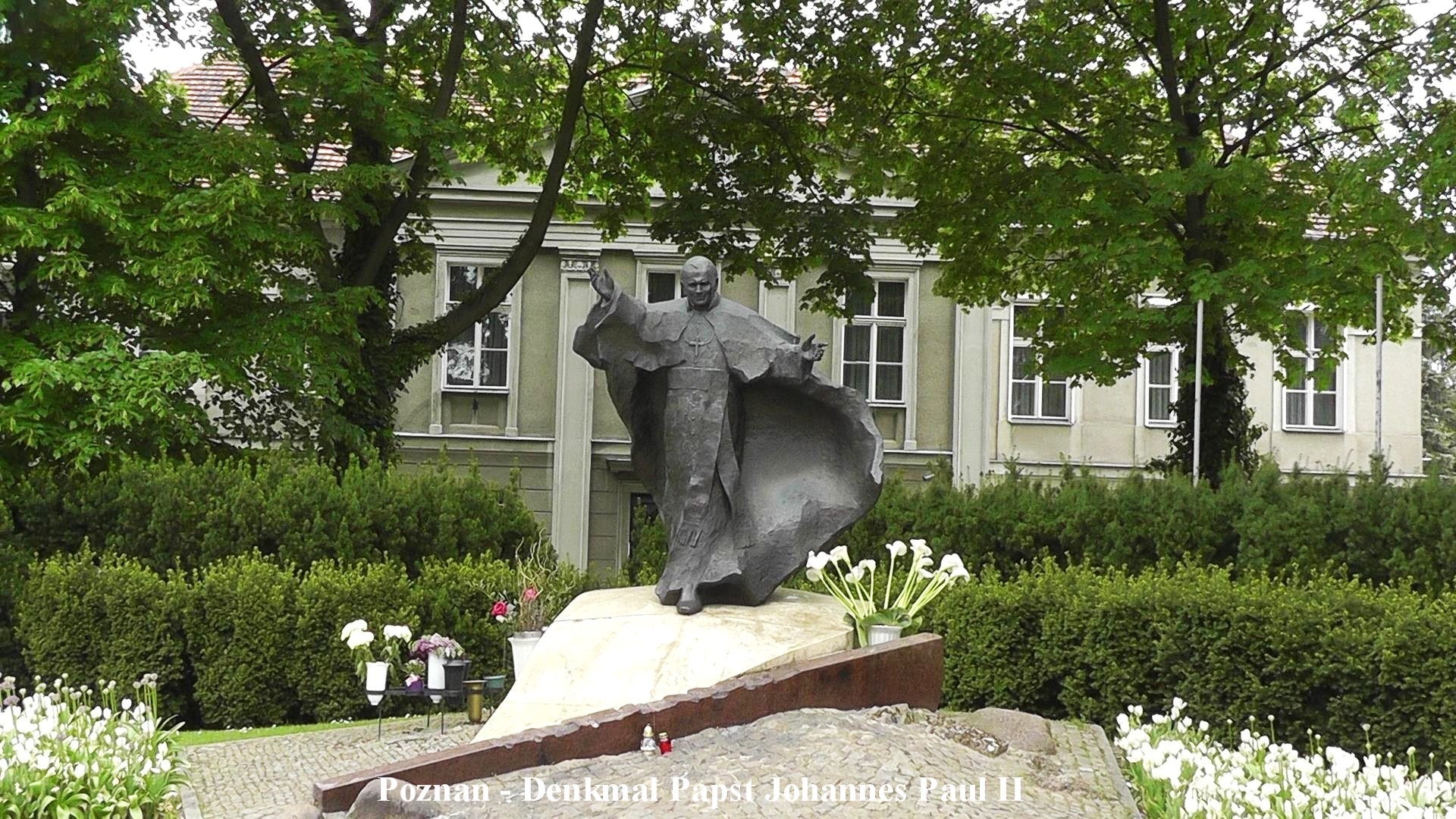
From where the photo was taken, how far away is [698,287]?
9477mm

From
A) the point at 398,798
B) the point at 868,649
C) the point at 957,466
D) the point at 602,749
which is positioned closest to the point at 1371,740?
the point at 868,649

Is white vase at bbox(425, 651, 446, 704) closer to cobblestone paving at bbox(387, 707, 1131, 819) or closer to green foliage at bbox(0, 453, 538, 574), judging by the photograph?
cobblestone paving at bbox(387, 707, 1131, 819)

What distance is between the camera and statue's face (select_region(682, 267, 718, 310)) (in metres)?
9.47

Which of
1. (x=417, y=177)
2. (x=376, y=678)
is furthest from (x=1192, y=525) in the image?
(x=417, y=177)

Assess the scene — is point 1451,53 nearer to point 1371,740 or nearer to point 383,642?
point 1371,740

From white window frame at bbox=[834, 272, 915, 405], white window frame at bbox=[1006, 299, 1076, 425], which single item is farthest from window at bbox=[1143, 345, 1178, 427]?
white window frame at bbox=[834, 272, 915, 405]

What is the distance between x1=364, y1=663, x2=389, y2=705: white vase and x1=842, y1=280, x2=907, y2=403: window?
16.5m

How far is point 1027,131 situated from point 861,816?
41.2 feet

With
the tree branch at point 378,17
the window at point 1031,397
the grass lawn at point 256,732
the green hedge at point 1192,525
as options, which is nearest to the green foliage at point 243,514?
the grass lawn at point 256,732

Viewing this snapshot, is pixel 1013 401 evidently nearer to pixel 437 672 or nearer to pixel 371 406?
pixel 371 406

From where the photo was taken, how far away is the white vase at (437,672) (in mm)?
10555

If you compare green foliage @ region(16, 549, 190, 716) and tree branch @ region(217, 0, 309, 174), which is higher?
tree branch @ region(217, 0, 309, 174)

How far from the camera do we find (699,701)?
25.8 feet

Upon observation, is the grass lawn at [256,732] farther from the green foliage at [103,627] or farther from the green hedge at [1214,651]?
the green hedge at [1214,651]
